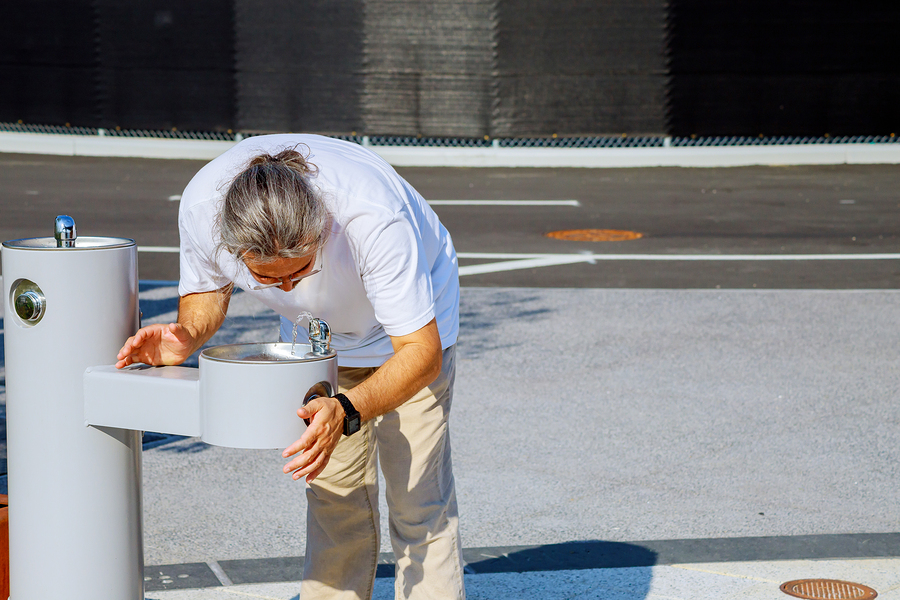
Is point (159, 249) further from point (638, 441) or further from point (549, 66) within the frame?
point (549, 66)

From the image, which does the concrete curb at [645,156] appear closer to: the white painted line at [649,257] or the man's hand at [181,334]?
the white painted line at [649,257]

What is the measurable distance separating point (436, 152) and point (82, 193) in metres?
5.94

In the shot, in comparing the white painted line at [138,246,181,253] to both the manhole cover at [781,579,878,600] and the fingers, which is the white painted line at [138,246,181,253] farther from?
the fingers

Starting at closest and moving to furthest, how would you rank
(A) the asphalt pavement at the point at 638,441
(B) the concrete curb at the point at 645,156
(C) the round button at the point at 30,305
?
1. (C) the round button at the point at 30,305
2. (A) the asphalt pavement at the point at 638,441
3. (B) the concrete curb at the point at 645,156

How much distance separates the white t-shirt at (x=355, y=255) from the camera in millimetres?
2648

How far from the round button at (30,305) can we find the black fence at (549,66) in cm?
1678

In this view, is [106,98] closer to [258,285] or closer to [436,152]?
[436,152]

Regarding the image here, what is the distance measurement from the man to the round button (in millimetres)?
184

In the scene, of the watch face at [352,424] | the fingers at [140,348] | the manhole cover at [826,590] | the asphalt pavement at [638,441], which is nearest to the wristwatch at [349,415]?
the watch face at [352,424]

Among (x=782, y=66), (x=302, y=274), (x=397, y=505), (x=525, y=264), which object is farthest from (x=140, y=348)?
(x=782, y=66)

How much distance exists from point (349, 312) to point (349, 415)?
2.07 ft

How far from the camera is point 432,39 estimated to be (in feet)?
61.1

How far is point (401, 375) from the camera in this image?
8.50 feet

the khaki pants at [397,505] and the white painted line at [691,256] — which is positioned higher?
the white painted line at [691,256]
